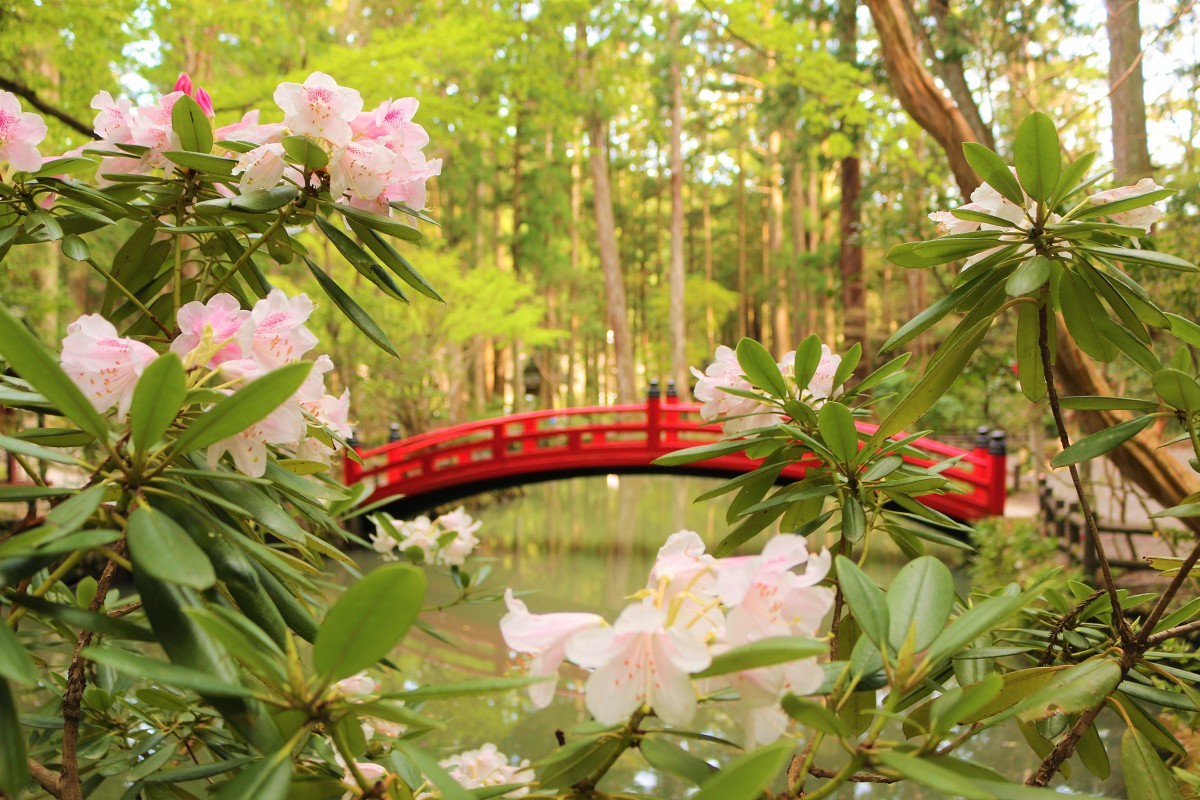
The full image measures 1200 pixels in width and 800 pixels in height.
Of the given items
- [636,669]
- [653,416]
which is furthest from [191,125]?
[653,416]

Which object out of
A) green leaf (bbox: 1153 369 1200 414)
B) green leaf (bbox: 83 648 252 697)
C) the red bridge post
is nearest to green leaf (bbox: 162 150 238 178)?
green leaf (bbox: 83 648 252 697)

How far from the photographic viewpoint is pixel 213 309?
1.81 feet

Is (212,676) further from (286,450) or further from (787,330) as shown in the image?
(787,330)

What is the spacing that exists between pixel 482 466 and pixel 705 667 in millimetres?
6324

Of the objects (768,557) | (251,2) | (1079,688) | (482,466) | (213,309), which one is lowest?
A: (482,466)

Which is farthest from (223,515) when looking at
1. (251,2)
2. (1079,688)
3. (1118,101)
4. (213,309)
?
(251,2)

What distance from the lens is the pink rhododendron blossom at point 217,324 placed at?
53cm

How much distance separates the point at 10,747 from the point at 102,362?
0.74ft

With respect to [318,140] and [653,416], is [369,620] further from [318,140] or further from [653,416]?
[653,416]

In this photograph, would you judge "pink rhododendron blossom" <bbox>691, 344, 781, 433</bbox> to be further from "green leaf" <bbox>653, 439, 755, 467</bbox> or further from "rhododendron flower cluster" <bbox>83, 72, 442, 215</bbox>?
"rhododendron flower cluster" <bbox>83, 72, 442, 215</bbox>

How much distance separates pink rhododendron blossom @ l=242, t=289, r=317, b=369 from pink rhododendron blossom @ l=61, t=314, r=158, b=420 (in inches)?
2.7

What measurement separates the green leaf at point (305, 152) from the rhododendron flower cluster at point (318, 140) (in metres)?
0.01

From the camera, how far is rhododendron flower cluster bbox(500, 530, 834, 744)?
0.40 meters

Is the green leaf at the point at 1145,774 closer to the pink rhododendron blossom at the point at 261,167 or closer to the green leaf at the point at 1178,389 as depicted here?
the green leaf at the point at 1178,389
